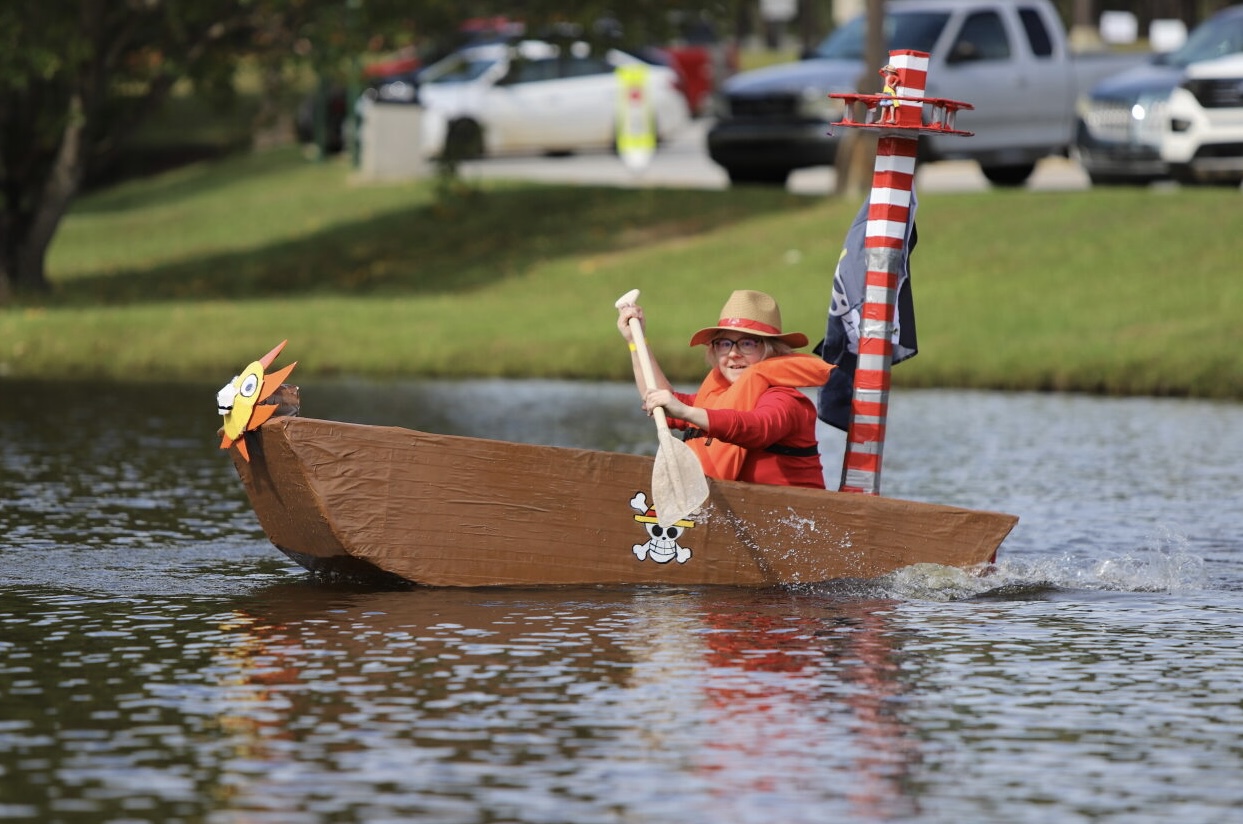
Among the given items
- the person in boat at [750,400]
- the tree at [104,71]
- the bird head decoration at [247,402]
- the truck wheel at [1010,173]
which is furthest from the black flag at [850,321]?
the truck wheel at [1010,173]

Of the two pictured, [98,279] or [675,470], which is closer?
[675,470]

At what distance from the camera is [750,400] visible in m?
11.3

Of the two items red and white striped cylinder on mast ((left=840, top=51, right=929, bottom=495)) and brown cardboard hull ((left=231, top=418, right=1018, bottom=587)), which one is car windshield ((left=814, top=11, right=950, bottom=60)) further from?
brown cardboard hull ((left=231, top=418, right=1018, bottom=587))

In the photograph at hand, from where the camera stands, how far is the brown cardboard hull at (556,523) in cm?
1109

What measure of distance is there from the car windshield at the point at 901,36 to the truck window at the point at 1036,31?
1.08 m

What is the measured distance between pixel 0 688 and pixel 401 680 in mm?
1439

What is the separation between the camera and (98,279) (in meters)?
31.1

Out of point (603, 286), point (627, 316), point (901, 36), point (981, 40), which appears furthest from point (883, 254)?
point (981, 40)

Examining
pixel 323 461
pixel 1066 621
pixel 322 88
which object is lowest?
pixel 1066 621

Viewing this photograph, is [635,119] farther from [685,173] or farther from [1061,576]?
[1061,576]

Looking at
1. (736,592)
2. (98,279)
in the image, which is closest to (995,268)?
(98,279)

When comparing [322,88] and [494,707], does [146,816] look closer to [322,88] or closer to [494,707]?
[494,707]

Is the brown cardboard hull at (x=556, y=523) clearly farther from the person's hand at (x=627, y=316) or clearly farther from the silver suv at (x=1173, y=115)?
the silver suv at (x=1173, y=115)

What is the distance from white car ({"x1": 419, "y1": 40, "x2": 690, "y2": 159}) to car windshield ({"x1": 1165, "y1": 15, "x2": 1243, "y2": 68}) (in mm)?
12085
